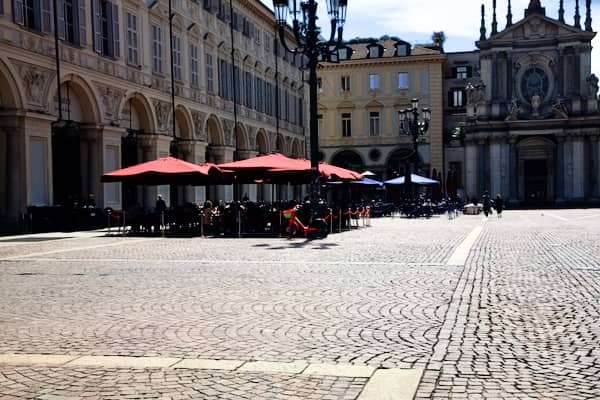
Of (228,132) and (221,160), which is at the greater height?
(228,132)

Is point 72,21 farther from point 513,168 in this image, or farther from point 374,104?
point 513,168

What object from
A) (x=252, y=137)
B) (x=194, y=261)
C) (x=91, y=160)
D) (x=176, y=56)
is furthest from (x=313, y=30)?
(x=252, y=137)

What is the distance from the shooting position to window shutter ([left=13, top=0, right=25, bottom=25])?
23469 millimetres

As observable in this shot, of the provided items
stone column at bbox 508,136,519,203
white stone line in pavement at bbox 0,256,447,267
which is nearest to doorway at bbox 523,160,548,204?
stone column at bbox 508,136,519,203

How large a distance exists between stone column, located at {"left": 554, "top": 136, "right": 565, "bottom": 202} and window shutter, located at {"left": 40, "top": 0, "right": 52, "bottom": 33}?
48303mm

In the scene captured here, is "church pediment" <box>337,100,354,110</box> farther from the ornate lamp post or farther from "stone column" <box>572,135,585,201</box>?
the ornate lamp post

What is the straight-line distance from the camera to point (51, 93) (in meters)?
25.3

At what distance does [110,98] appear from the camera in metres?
29.4

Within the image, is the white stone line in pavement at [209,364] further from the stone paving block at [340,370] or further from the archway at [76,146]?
the archway at [76,146]

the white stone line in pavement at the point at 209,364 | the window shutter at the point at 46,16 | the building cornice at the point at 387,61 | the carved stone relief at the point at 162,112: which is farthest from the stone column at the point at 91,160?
the building cornice at the point at 387,61

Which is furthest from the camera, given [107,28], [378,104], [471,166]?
[378,104]

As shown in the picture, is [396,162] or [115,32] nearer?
[115,32]

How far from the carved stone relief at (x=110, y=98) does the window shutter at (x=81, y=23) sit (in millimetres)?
1765

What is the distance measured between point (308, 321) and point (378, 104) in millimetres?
60182
